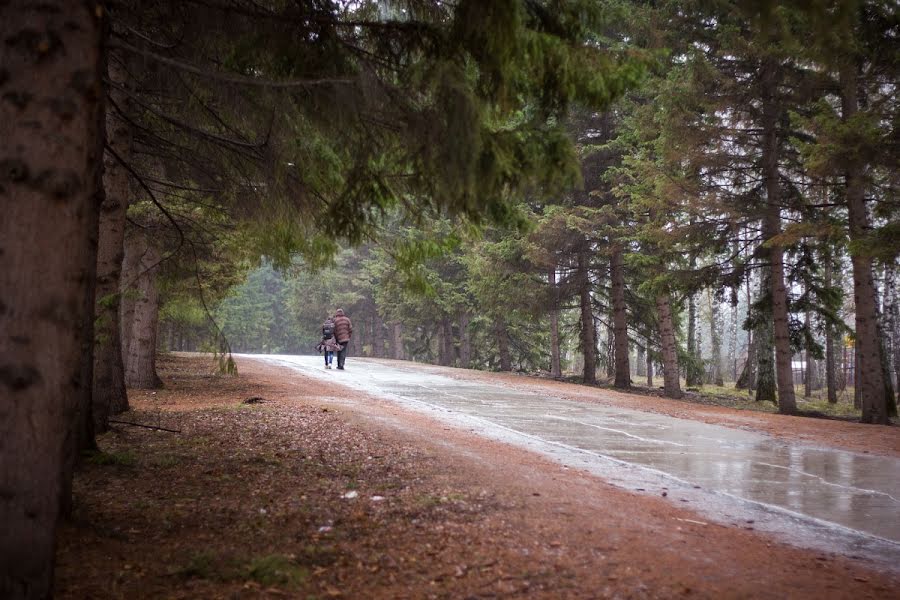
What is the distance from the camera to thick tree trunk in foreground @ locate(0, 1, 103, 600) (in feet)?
10.0

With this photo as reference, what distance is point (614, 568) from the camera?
402 centimetres

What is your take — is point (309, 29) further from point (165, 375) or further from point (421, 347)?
point (421, 347)

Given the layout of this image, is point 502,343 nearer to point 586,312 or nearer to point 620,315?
point 586,312

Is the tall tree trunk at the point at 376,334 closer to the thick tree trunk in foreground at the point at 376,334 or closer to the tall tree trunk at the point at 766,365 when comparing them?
the thick tree trunk in foreground at the point at 376,334

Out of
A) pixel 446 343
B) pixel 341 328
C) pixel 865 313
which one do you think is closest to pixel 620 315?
pixel 865 313

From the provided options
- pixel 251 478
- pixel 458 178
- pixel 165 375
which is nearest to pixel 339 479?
pixel 251 478

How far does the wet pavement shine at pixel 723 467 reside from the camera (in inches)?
206

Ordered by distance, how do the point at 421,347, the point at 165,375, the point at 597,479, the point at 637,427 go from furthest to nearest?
the point at 421,347
the point at 165,375
the point at 637,427
the point at 597,479

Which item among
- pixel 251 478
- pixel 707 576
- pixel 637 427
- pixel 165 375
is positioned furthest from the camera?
pixel 165 375

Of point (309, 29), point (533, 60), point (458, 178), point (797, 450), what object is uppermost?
point (309, 29)

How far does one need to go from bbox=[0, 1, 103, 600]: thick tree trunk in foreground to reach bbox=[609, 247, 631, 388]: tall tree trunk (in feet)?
64.2

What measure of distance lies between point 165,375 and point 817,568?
18275mm

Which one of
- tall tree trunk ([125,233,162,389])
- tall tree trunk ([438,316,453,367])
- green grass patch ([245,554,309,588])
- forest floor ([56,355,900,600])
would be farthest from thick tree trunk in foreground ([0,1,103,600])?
tall tree trunk ([438,316,453,367])

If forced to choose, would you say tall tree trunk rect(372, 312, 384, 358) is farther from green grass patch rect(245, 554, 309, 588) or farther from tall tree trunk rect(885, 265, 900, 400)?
green grass patch rect(245, 554, 309, 588)
